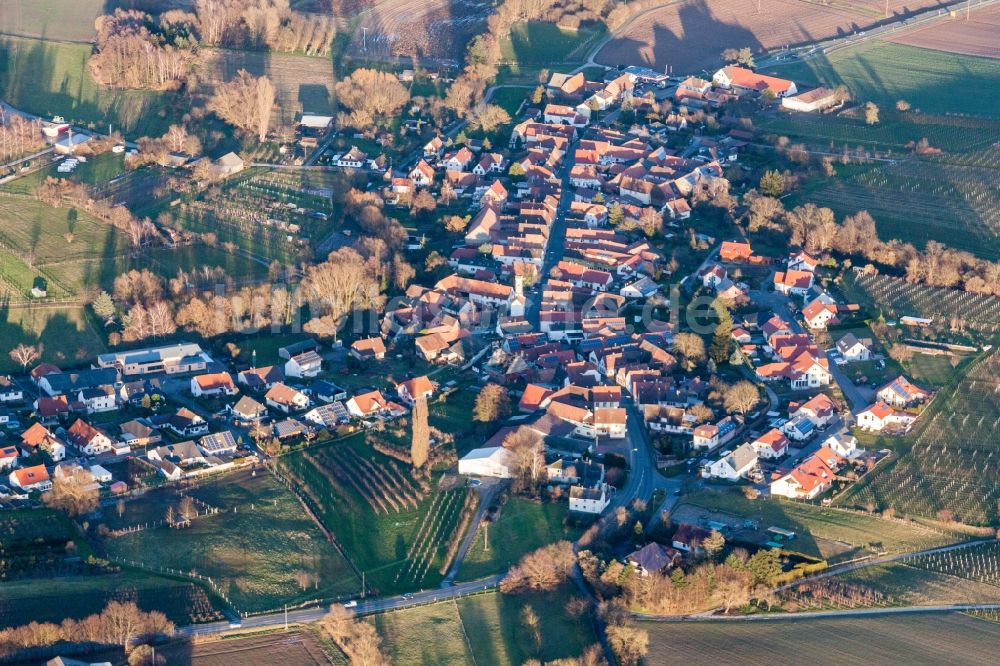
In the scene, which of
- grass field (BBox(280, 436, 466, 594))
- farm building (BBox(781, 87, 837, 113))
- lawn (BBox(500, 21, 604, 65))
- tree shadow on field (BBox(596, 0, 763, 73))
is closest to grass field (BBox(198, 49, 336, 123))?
lawn (BBox(500, 21, 604, 65))

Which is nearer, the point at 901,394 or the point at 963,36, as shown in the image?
the point at 901,394

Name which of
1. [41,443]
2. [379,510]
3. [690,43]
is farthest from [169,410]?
[690,43]

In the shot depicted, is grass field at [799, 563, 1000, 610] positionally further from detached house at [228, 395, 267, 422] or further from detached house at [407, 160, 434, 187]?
detached house at [407, 160, 434, 187]

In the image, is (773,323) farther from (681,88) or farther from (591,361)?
(681,88)

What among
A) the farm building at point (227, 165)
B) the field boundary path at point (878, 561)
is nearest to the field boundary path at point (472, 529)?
the field boundary path at point (878, 561)

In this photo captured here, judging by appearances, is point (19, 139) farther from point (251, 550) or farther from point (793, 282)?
point (793, 282)

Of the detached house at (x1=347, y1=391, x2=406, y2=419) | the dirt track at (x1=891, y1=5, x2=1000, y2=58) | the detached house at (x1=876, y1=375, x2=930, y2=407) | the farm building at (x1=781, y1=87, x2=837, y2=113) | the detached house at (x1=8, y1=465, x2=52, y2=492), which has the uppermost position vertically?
the dirt track at (x1=891, y1=5, x2=1000, y2=58)

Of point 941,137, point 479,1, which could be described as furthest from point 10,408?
point 479,1
